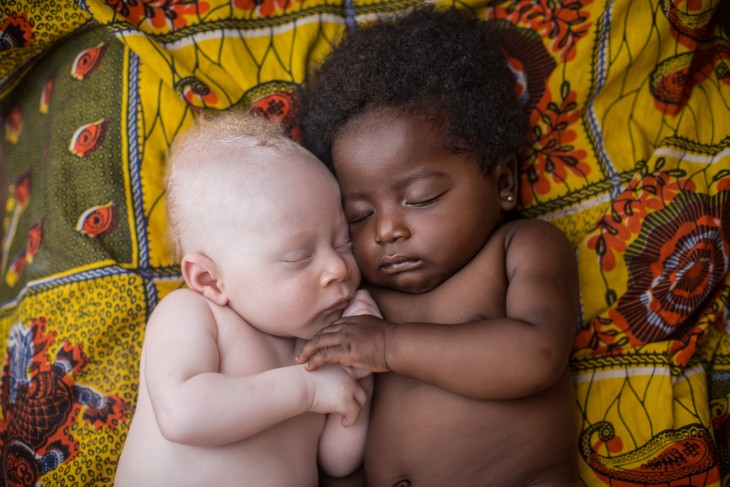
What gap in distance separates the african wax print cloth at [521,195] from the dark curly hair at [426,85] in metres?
0.17

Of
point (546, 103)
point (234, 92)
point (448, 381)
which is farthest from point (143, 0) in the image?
point (448, 381)

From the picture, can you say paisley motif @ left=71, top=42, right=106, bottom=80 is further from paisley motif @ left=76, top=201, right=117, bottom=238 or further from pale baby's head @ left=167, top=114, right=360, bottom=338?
pale baby's head @ left=167, top=114, right=360, bottom=338

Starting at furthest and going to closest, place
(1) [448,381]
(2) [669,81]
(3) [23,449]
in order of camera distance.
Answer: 1. (2) [669,81]
2. (3) [23,449]
3. (1) [448,381]

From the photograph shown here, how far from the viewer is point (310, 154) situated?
1856mm

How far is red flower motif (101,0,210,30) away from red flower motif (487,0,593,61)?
3.35 feet

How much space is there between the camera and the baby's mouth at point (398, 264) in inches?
68.7

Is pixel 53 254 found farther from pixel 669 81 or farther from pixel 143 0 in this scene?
pixel 669 81

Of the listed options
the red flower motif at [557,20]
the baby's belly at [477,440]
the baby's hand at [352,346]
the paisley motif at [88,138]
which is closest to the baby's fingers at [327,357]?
the baby's hand at [352,346]

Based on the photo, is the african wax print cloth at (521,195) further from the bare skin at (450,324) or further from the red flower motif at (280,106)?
the bare skin at (450,324)

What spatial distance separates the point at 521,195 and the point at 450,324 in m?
0.62

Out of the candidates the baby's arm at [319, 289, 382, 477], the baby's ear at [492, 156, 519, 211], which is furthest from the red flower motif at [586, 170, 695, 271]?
the baby's arm at [319, 289, 382, 477]

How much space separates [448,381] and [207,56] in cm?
130

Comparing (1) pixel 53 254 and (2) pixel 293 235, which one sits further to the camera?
(1) pixel 53 254

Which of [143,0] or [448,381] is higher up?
[143,0]
